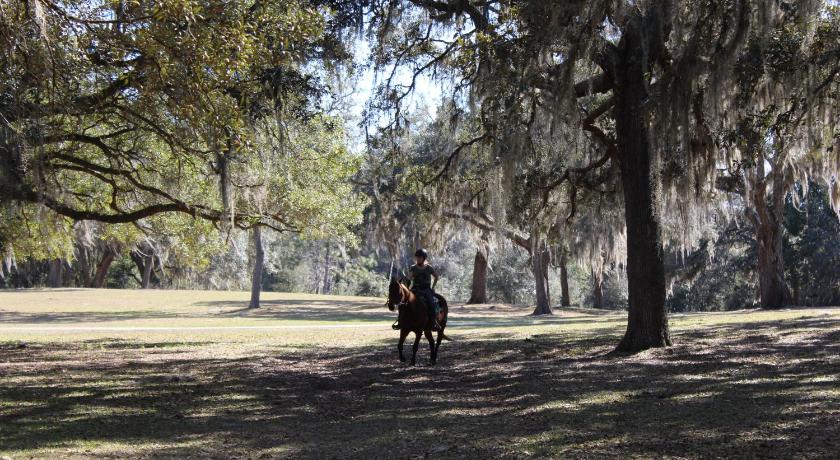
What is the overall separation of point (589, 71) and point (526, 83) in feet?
7.59

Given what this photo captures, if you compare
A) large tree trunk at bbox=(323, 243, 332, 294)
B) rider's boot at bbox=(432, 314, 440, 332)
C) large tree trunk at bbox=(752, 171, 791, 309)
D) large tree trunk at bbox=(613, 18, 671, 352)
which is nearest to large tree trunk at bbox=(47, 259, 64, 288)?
large tree trunk at bbox=(323, 243, 332, 294)

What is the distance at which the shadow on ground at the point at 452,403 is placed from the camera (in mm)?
6785

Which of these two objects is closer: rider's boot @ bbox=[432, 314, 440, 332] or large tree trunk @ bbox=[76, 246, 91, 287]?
rider's boot @ bbox=[432, 314, 440, 332]

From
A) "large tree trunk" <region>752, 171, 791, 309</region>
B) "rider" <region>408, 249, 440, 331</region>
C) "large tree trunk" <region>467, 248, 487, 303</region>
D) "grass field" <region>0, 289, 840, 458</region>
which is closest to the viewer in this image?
"grass field" <region>0, 289, 840, 458</region>

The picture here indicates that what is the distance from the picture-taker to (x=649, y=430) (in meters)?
7.03

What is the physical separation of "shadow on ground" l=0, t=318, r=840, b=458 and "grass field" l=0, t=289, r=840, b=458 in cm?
3

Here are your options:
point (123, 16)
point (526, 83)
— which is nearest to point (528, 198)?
point (526, 83)

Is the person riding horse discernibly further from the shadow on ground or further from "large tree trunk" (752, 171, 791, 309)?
"large tree trunk" (752, 171, 791, 309)

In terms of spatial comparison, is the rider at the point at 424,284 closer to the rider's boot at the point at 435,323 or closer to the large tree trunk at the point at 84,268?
the rider's boot at the point at 435,323

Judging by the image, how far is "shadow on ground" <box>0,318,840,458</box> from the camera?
6.79 meters

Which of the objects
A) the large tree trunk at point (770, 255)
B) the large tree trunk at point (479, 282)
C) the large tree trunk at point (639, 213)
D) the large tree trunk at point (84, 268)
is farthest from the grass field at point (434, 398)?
the large tree trunk at point (84, 268)

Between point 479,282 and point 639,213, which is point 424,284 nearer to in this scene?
point 639,213

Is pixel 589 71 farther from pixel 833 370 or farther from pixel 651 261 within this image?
pixel 833 370

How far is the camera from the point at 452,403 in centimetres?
942
